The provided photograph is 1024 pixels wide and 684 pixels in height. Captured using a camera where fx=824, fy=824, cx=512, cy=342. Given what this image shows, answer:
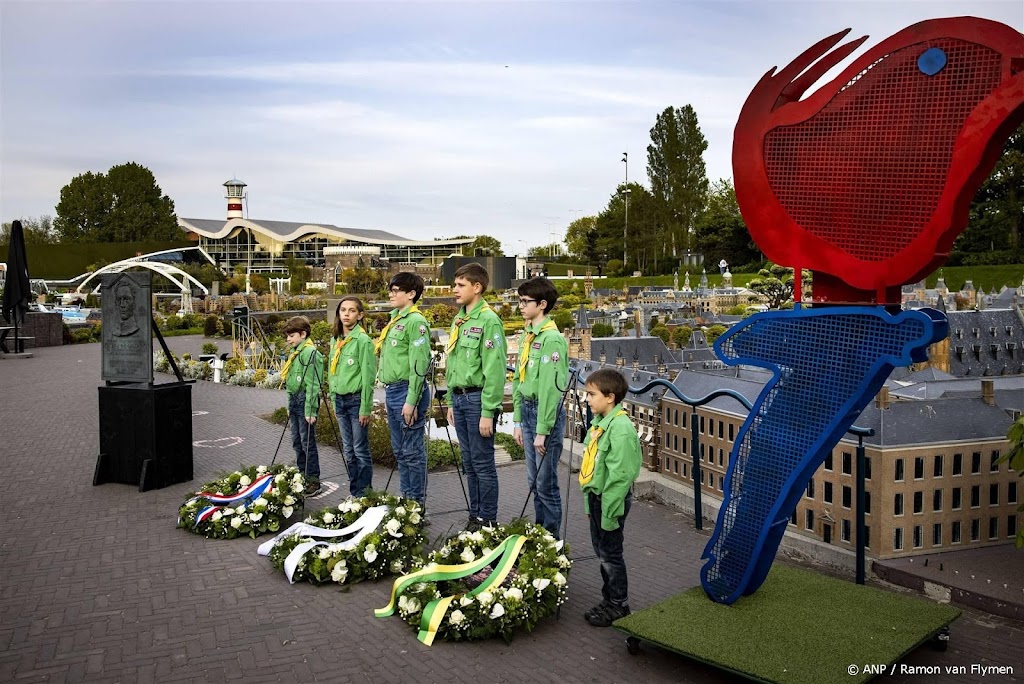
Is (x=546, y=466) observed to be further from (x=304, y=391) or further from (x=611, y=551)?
(x=304, y=391)

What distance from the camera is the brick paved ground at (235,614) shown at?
14.4ft

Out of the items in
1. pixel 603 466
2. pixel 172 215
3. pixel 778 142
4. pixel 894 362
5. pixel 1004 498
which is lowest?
pixel 1004 498

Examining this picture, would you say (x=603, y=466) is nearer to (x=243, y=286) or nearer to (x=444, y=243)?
(x=243, y=286)

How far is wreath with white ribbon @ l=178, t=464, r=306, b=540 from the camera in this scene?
22.5ft

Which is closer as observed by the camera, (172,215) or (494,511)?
(494,511)

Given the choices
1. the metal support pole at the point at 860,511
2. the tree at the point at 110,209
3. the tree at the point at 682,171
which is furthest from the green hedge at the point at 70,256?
the metal support pole at the point at 860,511

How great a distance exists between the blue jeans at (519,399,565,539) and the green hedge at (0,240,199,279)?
66.3m

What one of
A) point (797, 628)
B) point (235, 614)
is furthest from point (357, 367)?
point (797, 628)

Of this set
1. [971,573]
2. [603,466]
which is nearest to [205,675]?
[603,466]

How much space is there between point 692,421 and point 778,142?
2966mm

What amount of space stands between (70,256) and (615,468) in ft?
238

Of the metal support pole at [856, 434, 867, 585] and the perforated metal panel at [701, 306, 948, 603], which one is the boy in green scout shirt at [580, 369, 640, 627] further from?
the metal support pole at [856, 434, 867, 585]

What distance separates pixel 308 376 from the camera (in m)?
8.26

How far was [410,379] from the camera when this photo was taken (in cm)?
669
